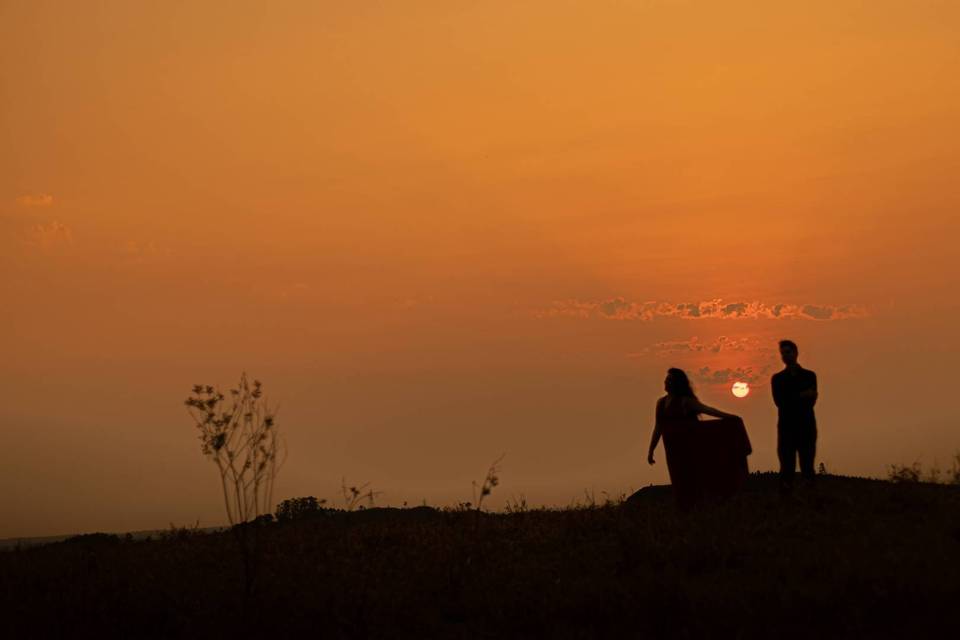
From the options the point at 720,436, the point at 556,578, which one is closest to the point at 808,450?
the point at 720,436

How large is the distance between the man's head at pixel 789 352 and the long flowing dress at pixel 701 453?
1.26 meters

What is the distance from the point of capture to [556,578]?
13070 mm

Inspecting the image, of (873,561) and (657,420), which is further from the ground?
(657,420)

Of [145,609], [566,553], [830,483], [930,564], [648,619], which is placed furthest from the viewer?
[830,483]

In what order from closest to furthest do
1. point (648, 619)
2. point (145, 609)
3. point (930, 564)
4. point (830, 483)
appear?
point (648, 619) → point (930, 564) → point (145, 609) → point (830, 483)

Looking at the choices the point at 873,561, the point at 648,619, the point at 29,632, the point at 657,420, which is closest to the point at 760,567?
the point at 873,561

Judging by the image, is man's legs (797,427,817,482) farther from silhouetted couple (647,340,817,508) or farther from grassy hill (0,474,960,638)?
grassy hill (0,474,960,638)

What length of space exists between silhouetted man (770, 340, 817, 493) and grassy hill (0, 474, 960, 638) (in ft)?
2.69

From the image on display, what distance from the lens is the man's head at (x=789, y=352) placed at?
16.7 meters

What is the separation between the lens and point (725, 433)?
56.7 ft

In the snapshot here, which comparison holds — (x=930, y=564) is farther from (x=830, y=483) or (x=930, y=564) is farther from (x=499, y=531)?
(x=830, y=483)

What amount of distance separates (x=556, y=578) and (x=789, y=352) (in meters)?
5.91

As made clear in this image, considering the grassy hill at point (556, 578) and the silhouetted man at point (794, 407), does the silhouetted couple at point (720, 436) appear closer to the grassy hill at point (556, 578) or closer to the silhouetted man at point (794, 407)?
the silhouetted man at point (794, 407)

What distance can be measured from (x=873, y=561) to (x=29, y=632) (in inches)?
374
